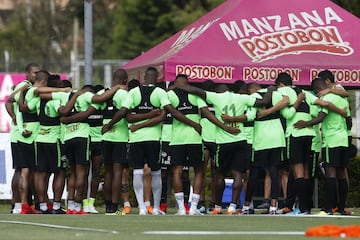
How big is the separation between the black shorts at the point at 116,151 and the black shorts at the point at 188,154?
2.64 ft

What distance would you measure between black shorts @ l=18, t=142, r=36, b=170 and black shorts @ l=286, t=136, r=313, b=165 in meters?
3.91

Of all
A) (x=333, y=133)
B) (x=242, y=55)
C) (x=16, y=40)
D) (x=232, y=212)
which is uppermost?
(x=16, y=40)

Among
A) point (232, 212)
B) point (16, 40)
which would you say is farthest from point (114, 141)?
point (16, 40)

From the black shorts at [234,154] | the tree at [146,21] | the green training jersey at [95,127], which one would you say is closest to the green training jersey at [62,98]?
the green training jersey at [95,127]

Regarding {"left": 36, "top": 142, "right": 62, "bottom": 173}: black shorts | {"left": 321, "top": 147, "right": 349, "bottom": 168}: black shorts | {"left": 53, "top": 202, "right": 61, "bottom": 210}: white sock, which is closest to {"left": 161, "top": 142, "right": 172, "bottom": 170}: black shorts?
{"left": 36, "top": 142, "right": 62, "bottom": 173}: black shorts

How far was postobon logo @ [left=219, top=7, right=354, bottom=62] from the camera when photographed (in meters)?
22.3

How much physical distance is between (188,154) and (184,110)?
2.17ft

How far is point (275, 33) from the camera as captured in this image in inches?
890

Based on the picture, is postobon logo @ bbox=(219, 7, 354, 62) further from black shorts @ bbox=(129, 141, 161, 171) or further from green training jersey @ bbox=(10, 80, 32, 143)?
green training jersey @ bbox=(10, 80, 32, 143)

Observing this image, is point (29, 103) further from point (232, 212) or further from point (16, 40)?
point (16, 40)

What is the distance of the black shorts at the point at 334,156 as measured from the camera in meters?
18.6

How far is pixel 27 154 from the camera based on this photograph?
19422mm

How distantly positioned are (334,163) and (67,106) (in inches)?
160

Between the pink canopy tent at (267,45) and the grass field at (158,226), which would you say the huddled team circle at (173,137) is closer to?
the grass field at (158,226)
